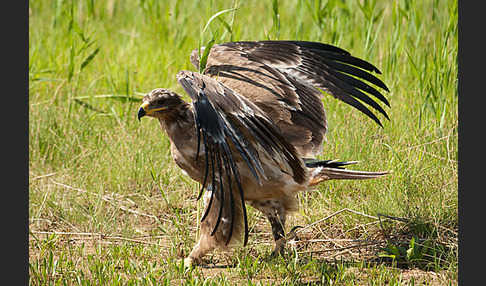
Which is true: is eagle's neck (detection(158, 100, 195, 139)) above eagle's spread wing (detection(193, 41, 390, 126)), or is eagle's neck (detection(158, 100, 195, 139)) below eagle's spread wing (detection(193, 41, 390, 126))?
below

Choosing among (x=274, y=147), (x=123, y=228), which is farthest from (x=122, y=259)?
(x=274, y=147)

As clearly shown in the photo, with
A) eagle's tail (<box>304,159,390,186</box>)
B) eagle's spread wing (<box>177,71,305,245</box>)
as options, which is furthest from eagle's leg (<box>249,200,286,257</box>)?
eagle's spread wing (<box>177,71,305,245</box>)

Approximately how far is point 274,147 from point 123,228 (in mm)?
1475

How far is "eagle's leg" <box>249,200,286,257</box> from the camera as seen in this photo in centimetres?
422

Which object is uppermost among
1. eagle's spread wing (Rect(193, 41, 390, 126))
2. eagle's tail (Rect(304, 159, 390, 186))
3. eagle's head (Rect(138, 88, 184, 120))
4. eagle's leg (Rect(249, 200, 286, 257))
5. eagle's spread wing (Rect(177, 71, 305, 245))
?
eagle's spread wing (Rect(193, 41, 390, 126))

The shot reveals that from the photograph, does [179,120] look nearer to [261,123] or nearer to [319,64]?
[261,123]

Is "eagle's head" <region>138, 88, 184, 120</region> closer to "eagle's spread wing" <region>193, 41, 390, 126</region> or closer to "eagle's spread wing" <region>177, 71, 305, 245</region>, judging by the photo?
"eagle's spread wing" <region>177, 71, 305, 245</region>

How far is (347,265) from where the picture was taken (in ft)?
13.2

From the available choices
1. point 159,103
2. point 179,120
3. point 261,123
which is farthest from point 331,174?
point 159,103

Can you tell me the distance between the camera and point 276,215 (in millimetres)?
4246

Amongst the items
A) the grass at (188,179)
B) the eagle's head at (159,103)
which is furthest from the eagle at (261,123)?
the grass at (188,179)

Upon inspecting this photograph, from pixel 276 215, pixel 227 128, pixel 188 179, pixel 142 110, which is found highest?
pixel 142 110

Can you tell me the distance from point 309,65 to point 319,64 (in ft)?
0.26

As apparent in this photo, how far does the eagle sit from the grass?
261 millimetres
